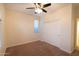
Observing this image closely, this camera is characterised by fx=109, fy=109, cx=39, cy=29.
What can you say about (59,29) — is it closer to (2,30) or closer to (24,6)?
(24,6)

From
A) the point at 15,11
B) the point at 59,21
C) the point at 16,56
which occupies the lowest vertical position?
the point at 16,56

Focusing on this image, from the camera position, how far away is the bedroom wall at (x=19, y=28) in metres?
1.43

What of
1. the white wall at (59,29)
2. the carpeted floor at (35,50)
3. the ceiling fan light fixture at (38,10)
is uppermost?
the ceiling fan light fixture at (38,10)

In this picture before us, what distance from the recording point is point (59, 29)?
4.83 feet

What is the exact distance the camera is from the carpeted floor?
56.4 inches

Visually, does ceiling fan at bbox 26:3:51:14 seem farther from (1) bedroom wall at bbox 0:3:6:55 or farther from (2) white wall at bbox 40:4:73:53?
(1) bedroom wall at bbox 0:3:6:55

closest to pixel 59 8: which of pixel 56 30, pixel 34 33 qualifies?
pixel 56 30

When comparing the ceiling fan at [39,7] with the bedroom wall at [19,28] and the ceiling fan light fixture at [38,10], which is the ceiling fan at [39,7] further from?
the bedroom wall at [19,28]

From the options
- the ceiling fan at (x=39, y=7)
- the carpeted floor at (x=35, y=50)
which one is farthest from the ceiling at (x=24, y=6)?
the carpeted floor at (x=35, y=50)

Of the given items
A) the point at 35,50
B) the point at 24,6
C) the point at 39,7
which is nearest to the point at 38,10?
the point at 39,7

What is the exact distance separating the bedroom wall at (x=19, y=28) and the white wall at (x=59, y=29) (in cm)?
17

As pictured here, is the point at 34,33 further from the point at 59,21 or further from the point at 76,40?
the point at 76,40

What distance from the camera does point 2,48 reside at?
1428 millimetres

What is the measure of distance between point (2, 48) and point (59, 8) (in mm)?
919
